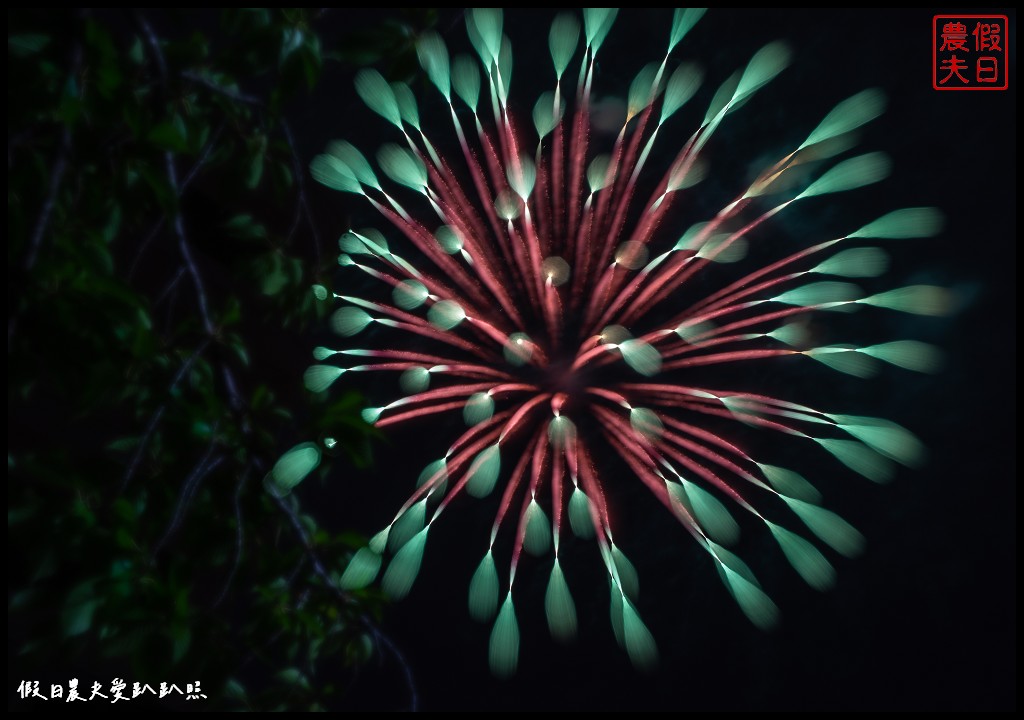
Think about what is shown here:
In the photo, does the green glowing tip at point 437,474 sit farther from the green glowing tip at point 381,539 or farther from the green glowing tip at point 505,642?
the green glowing tip at point 505,642

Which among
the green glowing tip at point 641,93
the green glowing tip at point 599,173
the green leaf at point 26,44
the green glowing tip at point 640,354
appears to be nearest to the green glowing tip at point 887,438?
the green glowing tip at point 640,354

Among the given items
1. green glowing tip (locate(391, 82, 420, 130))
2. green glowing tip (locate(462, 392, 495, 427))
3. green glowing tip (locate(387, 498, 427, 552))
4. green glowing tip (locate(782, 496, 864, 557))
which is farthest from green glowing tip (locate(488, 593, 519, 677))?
green glowing tip (locate(391, 82, 420, 130))

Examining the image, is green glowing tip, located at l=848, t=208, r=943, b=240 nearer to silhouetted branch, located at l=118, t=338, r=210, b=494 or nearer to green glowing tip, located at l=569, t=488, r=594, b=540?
green glowing tip, located at l=569, t=488, r=594, b=540

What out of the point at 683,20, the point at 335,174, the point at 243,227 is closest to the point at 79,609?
the point at 243,227

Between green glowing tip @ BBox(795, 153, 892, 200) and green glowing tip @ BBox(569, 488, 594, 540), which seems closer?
green glowing tip @ BBox(795, 153, 892, 200)

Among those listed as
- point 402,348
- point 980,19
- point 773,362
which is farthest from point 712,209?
point 402,348

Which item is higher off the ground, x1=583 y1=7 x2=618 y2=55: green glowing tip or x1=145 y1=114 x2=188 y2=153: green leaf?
x1=583 y1=7 x2=618 y2=55: green glowing tip

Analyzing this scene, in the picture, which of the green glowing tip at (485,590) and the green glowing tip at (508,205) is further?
the green glowing tip at (485,590)
